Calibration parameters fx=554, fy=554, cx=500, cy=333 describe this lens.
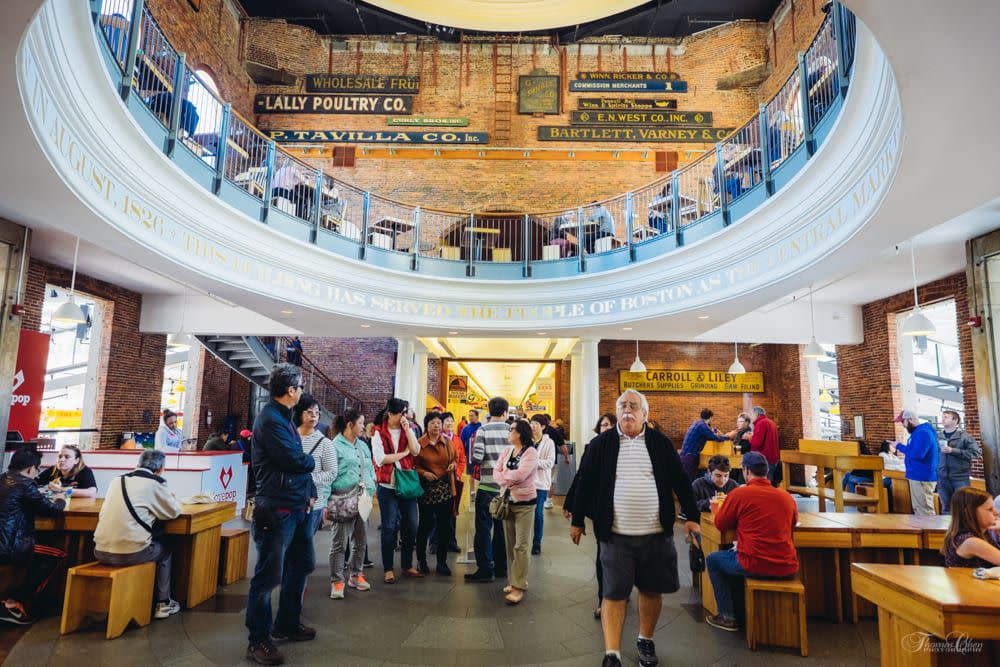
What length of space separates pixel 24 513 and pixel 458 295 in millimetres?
7292

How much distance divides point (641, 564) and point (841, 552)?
7.54 ft

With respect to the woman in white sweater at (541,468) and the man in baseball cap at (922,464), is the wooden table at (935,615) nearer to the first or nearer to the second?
the woman in white sweater at (541,468)

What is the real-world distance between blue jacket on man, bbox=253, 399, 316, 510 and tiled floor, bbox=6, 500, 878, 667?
104 cm

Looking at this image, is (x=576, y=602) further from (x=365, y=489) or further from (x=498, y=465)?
(x=365, y=489)

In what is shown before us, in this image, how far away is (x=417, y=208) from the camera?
10.7 metres

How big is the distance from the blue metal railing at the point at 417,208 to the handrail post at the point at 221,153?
0.7 inches

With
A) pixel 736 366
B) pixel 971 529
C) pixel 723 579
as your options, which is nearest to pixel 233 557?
pixel 723 579

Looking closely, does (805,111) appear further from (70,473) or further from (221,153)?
(70,473)

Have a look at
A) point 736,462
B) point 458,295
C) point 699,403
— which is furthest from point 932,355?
point 458,295

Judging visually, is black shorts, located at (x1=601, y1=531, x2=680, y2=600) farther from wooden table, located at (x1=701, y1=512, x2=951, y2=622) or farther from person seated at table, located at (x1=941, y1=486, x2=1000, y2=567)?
person seated at table, located at (x1=941, y1=486, x2=1000, y2=567)

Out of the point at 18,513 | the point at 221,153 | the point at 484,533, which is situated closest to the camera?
the point at 18,513

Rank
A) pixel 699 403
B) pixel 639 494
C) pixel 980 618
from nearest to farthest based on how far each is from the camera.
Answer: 1. pixel 980 618
2. pixel 639 494
3. pixel 699 403

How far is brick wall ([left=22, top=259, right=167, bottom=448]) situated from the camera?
→ 10234mm

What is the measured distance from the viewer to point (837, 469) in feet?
22.7
